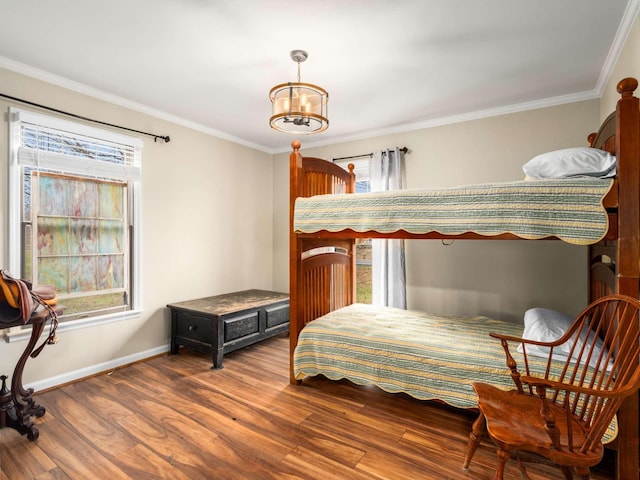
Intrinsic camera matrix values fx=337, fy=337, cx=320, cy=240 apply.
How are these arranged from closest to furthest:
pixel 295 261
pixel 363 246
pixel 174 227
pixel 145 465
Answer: pixel 145 465
pixel 295 261
pixel 174 227
pixel 363 246

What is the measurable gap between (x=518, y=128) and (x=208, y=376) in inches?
147

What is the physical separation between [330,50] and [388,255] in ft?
7.16

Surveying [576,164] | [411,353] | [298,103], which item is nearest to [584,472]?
[411,353]

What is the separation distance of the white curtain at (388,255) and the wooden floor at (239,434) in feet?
4.08

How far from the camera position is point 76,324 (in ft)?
9.36

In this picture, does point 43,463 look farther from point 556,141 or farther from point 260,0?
point 556,141

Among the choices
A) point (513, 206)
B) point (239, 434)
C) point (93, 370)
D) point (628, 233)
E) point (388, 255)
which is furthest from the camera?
point (388, 255)

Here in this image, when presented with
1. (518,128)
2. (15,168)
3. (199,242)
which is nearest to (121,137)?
(15,168)

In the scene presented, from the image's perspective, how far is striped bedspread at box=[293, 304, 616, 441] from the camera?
6.98ft

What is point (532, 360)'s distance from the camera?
1.99 metres

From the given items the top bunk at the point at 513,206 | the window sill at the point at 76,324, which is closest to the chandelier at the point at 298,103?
the top bunk at the point at 513,206

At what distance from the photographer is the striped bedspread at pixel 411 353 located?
6.98 feet

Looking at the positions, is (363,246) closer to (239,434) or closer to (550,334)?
(550,334)

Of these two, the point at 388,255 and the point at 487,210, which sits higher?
the point at 487,210
